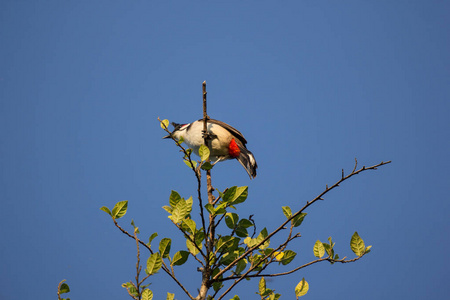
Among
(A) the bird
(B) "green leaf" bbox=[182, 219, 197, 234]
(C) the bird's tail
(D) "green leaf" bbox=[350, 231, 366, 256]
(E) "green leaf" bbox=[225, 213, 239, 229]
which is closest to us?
(B) "green leaf" bbox=[182, 219, 197, 234]

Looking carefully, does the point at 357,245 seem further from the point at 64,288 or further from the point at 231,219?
the point at 64,288

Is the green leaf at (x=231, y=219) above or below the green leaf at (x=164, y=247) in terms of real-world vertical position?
above

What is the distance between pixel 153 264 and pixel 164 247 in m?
0.19

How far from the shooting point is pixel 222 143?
552 cm

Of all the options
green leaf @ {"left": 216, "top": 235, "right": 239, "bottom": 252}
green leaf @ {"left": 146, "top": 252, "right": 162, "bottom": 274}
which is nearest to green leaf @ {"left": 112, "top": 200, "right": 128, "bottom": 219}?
green leaf @ {"left": 146, "top": 252, "right": 162, "bottom": 274}

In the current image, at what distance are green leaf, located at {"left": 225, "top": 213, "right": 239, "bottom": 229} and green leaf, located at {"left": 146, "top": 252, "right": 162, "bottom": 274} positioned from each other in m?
0.83

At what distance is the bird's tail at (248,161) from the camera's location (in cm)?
524

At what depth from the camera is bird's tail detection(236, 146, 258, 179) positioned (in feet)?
17.2

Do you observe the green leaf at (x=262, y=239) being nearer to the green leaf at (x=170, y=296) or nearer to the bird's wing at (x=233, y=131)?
the green leaf at (x=170, y=296)

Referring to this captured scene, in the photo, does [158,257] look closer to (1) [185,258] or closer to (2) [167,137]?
(1) [185,258]

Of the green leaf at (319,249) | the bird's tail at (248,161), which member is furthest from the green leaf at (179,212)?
the bird's tail at (248,161)

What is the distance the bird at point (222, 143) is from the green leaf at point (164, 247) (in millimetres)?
2391

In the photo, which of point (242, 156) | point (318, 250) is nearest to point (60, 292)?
point (318, 250)

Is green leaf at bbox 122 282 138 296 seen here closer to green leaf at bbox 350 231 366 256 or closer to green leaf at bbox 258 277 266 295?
green leaf at bbox 258 277 266 295
